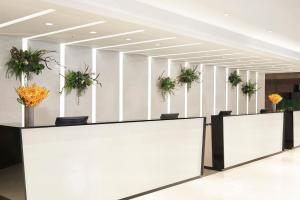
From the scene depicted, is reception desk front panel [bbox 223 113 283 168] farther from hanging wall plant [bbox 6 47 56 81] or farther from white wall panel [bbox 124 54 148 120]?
hanging wall plant [bbox 6 47 56 81]

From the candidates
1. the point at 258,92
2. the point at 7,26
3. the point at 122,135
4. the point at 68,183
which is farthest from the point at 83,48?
the point at 258,92

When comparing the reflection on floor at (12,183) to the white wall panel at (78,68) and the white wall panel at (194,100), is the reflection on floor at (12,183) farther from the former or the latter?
the white wall panel at (194,100)

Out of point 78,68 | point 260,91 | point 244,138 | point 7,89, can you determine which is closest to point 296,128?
point 244,138

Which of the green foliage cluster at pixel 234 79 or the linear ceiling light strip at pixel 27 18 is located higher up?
the linear ceiling light strip at pixel 27 18

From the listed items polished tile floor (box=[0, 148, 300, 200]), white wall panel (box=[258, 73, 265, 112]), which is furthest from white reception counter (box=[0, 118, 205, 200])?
white wall panel (box=[258, 73, 265, 112])

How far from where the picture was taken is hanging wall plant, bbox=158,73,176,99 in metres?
10.1

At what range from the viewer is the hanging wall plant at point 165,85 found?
10109mm

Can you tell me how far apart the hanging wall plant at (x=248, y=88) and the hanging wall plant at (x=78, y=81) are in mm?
7840

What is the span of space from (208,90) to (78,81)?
18.8ft

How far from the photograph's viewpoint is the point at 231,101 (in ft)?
43.6

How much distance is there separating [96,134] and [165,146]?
1.27 metres

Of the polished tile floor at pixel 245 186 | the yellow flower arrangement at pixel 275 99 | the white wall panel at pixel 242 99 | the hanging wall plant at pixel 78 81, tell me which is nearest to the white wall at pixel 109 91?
the hanging wall plant at pixel 78 81

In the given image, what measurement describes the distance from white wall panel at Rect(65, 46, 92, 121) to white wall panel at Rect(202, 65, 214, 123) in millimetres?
4980

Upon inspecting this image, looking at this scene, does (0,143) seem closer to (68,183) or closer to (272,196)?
(68,183)
